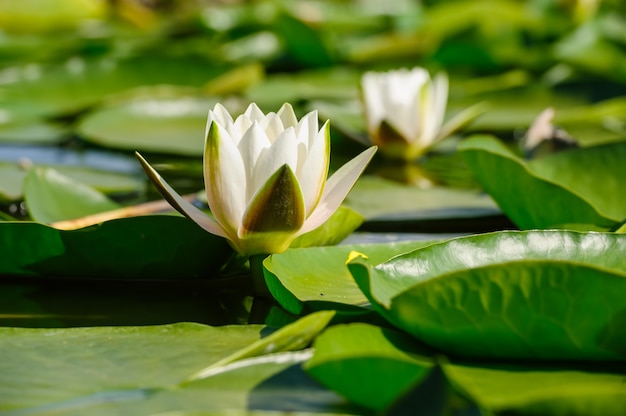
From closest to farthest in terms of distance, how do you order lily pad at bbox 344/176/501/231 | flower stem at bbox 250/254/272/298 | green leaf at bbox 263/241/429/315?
green leaf at bbox 263/241/429/315
flower stem at bbox 250/254/272/298
lily pad at bbox 344/176/501/231

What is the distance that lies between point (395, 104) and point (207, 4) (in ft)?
13.3

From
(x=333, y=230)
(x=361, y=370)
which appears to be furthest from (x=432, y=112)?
(x=361, y=370)

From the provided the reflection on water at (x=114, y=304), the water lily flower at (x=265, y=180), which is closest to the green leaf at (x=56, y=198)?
the reflection on water at (x=114, y=304)

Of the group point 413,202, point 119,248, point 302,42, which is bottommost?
point 413,202

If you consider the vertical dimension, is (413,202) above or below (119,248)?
below

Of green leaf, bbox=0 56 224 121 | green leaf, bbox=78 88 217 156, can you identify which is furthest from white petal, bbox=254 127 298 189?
green leaf, bbox=0 56 224 121

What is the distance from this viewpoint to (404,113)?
2.04 metres

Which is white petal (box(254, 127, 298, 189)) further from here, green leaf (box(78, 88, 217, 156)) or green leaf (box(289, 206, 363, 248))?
green leaf (box(78, 88, 217, 156))

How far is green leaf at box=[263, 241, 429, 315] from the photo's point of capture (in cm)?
103

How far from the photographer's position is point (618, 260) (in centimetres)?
98

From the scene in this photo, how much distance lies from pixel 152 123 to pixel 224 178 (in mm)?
1442

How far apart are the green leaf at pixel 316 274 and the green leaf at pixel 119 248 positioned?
0.13 m

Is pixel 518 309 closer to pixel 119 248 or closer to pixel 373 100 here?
pixel 119 248

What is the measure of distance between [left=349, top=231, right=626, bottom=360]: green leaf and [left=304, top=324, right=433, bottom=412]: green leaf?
3.0 inches
